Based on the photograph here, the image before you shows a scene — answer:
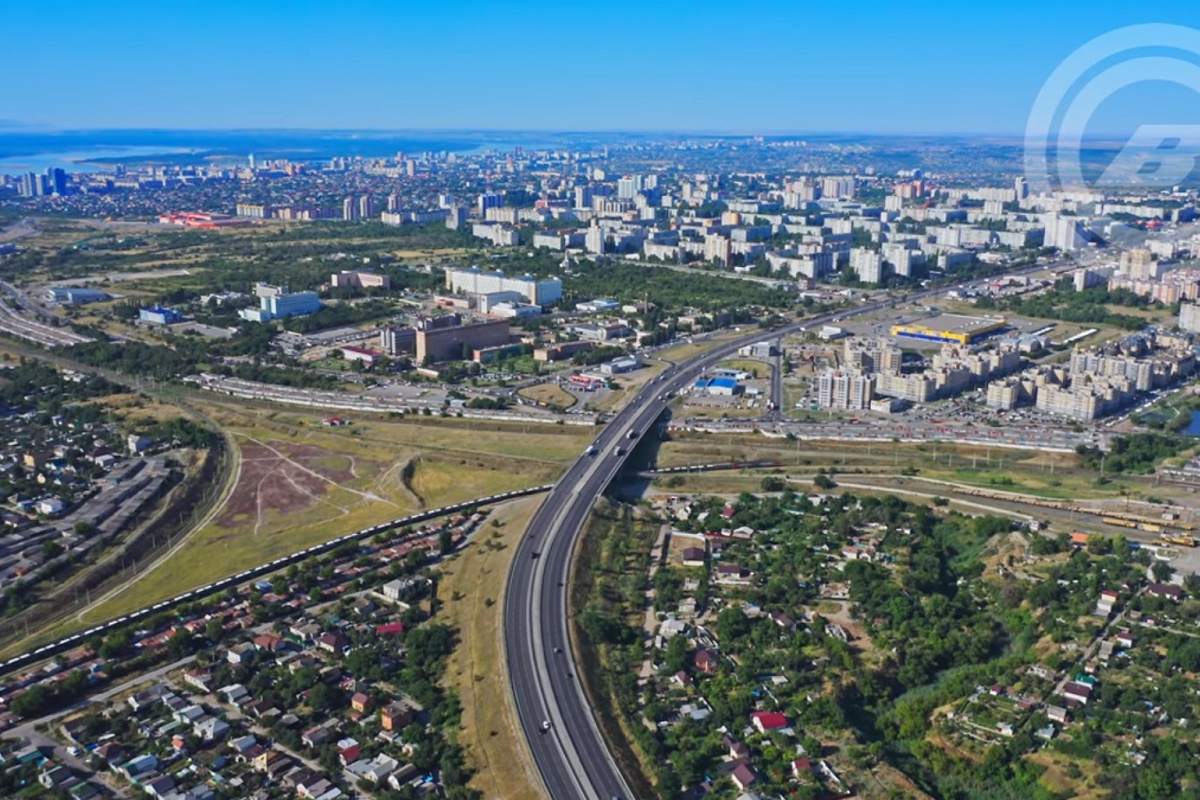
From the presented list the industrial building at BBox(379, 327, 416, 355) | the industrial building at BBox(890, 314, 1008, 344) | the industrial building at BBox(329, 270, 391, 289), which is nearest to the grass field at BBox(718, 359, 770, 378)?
the industrial building at BBox(890, 314, 1008, 344)

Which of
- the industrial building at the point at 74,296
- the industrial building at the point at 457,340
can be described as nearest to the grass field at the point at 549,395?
the industrial building at the point at 457,340

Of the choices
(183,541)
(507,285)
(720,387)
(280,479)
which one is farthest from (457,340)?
(183,541)

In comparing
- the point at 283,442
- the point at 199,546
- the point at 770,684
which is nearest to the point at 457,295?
the point at 283,442

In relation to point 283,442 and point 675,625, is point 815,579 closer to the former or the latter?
point 675,625

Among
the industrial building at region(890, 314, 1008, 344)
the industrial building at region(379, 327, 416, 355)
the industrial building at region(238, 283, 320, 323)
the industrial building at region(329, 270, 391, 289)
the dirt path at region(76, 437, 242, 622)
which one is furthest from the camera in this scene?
the industrial building at region(329, 270, 391, 289)

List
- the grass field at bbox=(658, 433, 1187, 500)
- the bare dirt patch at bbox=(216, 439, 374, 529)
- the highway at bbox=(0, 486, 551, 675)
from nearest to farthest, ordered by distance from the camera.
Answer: the highway at bbox=(0, 486, 551, 675) < the bare dirt patch at bbox=(216, 439, 374, 529) < the grass field at bbox=(658, 433, 1187, 500)

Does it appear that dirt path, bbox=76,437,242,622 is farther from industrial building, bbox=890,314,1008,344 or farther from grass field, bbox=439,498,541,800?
industrial building, bbox=890,314,1008,344

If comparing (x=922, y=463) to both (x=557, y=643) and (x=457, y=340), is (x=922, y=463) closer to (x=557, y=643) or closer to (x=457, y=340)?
(x=557, y=643)

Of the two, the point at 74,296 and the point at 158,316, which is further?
the point at 74,296
